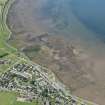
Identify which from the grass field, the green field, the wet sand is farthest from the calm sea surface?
the grass field

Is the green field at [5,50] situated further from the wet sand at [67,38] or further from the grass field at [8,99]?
the wet sand at [67,38]

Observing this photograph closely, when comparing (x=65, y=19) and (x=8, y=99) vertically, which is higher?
(x=65, y=19)

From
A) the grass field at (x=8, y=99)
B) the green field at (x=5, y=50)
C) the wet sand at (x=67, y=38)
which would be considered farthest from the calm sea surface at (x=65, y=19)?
the grass field at (x=8, y=99)

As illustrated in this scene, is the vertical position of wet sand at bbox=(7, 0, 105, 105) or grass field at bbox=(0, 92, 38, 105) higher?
wet sand at bbox=(7, 0, 105, 105)

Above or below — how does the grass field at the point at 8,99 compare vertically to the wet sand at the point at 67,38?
below

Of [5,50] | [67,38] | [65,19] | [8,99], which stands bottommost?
[8,99]

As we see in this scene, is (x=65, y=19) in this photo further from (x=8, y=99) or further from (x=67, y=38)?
(x=8, y=99)

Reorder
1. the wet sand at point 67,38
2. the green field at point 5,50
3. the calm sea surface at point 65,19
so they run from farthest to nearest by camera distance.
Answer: the calm sea surface at point 65,19
the wet sand at point 67,38
the green field at point 5,50

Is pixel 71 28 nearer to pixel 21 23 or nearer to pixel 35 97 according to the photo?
pixel 21 23

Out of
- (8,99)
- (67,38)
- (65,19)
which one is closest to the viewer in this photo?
(8,99)

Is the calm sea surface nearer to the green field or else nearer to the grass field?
the green field

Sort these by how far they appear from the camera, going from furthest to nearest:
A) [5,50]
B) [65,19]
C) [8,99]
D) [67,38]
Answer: [65,19]
[67,38]
[5,50]
[8,99]

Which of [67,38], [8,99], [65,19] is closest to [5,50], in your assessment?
[67,38]
